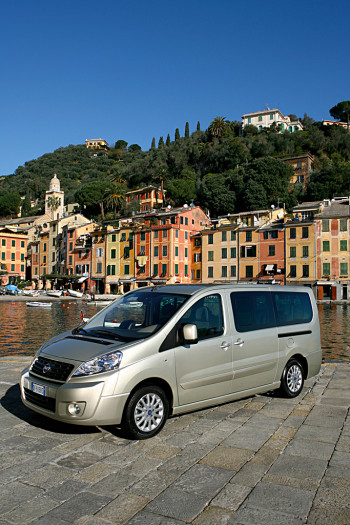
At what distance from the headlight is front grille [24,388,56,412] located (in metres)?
0.49

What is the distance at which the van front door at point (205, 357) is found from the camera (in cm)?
554

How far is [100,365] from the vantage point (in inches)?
197

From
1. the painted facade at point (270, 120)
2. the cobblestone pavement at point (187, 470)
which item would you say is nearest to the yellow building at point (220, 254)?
the cobblestone pavement at point (187, 470)

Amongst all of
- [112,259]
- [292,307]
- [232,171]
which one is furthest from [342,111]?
[292,307]

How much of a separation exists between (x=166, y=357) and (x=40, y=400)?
65.4 inches

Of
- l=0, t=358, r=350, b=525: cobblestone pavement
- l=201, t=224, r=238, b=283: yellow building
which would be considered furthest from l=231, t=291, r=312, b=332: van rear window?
l=201, t=224, r=238, b=283: yellow building

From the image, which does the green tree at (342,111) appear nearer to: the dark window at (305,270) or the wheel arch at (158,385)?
the dark window at (305,270)

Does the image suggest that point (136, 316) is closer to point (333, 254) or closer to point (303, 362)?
point (303, 362)

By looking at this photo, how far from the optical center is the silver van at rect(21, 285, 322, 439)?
497cm

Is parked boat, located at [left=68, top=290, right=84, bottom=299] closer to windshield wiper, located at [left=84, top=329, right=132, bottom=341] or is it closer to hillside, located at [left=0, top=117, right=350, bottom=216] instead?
hillside, located at [left=0, top=117, right=350, bottom=216]

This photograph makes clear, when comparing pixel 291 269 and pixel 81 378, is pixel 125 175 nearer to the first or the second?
pixel 291 269

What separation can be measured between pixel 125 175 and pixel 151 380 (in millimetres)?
113991

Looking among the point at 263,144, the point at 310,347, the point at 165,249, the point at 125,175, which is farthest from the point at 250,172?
the point at 310,347

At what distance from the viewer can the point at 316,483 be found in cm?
400
